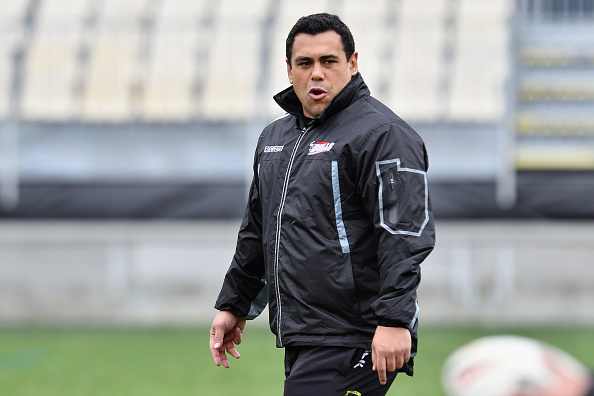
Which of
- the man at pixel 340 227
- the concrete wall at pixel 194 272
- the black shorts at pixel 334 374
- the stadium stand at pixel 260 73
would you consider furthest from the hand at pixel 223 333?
the stadium stand at pixel 260 73

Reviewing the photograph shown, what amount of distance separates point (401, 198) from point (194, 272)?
8358mm

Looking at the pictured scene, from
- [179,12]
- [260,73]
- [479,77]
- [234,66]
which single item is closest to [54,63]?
[179,12]

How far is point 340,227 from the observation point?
3.21m

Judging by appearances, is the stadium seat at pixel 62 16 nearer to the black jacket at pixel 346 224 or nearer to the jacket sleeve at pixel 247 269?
the jacket sleeve at pixel 247 269

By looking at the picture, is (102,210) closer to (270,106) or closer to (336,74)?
(270,106)

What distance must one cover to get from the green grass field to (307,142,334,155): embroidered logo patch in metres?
4.65

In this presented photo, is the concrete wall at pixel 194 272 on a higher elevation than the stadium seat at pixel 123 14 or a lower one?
lower

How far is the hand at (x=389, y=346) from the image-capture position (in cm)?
301

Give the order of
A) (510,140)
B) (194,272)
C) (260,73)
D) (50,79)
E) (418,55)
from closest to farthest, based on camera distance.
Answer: (194,272)
(510,140)
(260,73)
(418,55)
(50,79)

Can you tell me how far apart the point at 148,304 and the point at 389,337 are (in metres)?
8.60

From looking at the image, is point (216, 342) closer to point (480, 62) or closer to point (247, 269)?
point (247, 269)

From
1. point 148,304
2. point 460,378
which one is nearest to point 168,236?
point 148,304

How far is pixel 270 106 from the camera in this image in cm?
1234

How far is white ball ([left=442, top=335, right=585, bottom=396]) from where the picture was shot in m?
1.79
